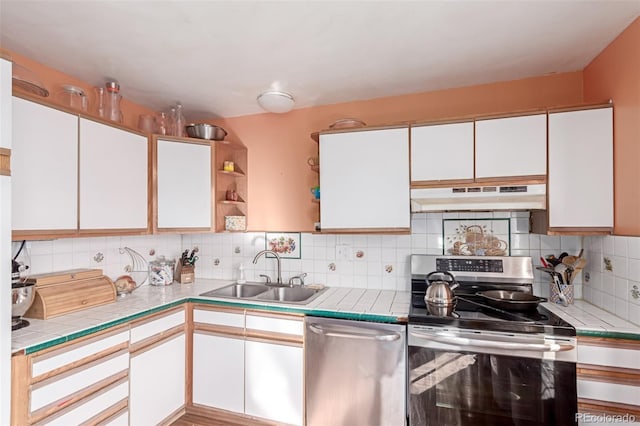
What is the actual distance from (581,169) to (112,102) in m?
3.04

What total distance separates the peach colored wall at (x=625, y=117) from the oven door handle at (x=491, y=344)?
683 millimetres

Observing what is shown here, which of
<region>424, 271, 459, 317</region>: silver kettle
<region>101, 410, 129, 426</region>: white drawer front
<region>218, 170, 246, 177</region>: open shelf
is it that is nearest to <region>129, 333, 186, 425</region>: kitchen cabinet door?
<region>101, 410, 129, 426</region>: white drawer front

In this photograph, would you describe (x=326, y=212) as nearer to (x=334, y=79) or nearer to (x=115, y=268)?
(x=334, y=79)

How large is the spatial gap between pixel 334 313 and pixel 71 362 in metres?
1.38

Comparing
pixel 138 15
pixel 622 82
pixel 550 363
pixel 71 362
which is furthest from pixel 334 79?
pixel 71 362

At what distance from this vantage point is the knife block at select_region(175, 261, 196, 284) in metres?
2.72

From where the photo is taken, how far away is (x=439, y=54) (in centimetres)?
187

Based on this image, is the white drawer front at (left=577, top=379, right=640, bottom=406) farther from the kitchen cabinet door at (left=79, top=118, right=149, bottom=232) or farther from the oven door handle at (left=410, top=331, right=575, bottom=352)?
the kitchen cabinet door at (left=79, top=118, right=149, bottom=232)

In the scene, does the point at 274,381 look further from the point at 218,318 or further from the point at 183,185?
the point at 183,185

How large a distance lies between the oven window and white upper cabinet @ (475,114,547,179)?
41.7 inches

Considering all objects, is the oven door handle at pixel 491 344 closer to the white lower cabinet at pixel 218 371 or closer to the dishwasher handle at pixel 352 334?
the dishwasher handle at pixel 352 334

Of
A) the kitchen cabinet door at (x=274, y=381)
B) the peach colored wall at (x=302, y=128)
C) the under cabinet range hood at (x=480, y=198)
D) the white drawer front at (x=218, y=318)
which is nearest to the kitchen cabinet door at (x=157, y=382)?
the white drawer front at (x=218, y=318)

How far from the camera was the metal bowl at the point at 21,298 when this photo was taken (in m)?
1.53

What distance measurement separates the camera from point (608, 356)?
1505 mm
